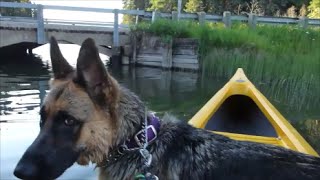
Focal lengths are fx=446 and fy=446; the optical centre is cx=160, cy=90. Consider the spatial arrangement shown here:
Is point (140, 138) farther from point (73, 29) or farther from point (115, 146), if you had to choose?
point (73, 29)

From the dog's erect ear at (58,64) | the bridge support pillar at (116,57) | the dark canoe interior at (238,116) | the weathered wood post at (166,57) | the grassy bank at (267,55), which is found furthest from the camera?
the bridge support pillar at (116,57)

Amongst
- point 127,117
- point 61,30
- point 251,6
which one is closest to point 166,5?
point 251,6

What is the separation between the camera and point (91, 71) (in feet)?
7.51

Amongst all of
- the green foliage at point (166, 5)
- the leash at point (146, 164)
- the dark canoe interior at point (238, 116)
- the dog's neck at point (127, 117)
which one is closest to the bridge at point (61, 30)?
the dark canoe interior at point (238, 116)

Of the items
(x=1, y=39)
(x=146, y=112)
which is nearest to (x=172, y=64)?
(x=1, y=39)

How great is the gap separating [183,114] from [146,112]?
7.25 m

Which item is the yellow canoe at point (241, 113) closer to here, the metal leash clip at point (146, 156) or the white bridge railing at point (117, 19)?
the metal leash clip at point (146, 156)

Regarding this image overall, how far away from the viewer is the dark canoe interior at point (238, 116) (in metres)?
6.21

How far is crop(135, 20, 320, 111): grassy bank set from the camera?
1020 centimetres

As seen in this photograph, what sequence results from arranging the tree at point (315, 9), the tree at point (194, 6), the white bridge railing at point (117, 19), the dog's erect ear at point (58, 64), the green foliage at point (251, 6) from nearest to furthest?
the dog's erect ear at point (58, 64) → the white bridge railing at point (117, 19) → the tree at point (315, 9) → the green foliage at point (251, 6) → the tree at point (194, 6)

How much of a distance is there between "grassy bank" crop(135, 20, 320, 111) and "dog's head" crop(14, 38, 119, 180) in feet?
26.4

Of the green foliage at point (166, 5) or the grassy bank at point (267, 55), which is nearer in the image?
the grassy bank at point (267, 55)

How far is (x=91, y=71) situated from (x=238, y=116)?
14.4 ft

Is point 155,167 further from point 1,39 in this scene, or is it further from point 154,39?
point 1,39
